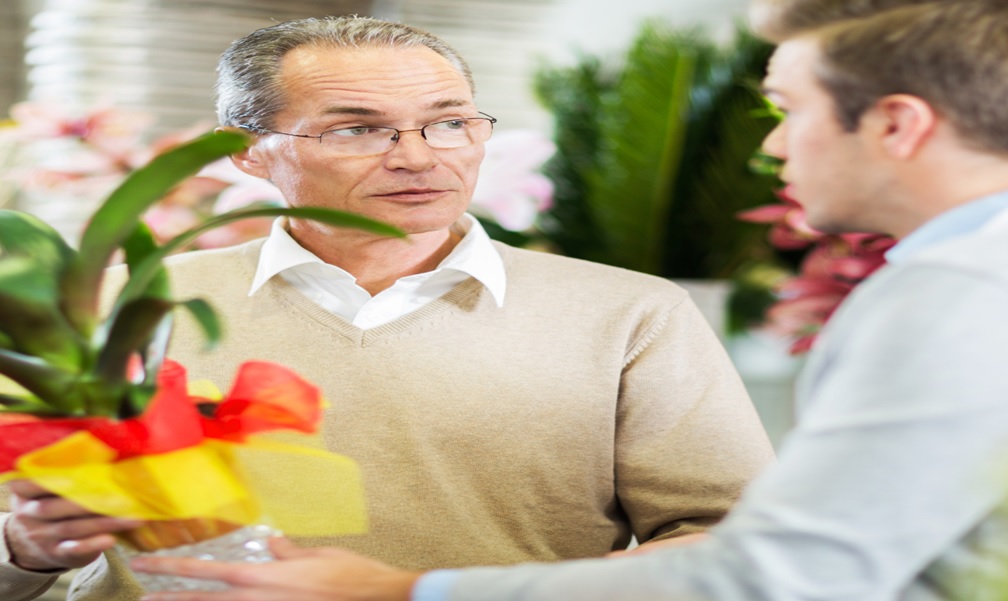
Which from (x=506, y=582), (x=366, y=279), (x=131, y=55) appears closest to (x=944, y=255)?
(x=506, y=582)

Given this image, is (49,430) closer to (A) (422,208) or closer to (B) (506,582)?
(B) (506,582)

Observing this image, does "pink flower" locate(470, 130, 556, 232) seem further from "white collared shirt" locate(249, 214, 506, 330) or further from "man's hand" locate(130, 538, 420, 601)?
"man's hand" locate(130, 538, 420, 601)

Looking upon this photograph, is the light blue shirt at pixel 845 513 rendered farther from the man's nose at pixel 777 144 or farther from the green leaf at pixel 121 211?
the green leaf at pixel 121 211

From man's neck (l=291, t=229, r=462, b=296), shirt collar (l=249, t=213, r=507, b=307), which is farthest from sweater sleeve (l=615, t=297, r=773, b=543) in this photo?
man's neck (l=291, t=229, r=462, b=296)

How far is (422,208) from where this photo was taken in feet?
4.91

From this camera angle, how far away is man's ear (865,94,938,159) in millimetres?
790

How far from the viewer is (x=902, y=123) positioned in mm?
799

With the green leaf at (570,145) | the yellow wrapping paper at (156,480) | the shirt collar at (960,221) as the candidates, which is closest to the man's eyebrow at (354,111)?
the yellow wrapping paper at (156,480)

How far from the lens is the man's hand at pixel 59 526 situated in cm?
95

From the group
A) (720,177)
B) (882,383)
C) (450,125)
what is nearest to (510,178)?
(450,125)

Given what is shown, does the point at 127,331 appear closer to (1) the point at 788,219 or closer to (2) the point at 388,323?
(2) the point at 388,323

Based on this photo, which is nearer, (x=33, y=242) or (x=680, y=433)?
(x=33, y=242)

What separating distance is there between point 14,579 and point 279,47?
2.65 feet

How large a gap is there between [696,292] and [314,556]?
1.52 metres
